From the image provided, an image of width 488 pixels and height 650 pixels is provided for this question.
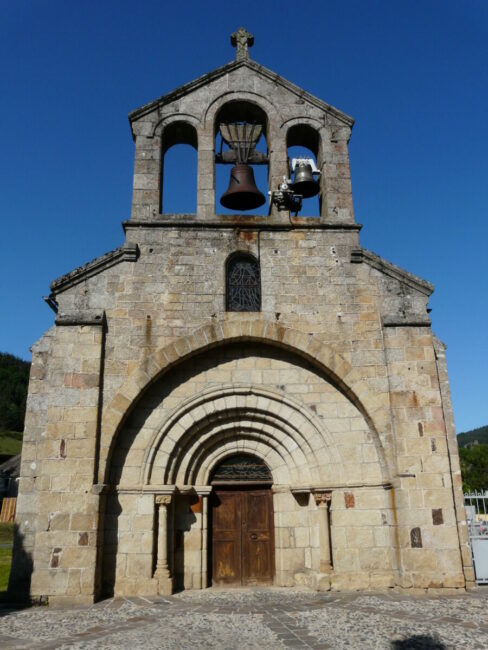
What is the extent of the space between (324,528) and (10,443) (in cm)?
5257

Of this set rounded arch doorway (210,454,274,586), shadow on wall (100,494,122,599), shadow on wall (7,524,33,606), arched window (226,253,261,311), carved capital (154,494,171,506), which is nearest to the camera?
shadow on wall (7,524,33,606)

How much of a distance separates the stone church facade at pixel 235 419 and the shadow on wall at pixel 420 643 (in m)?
2.39

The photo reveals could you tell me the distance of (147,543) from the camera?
328 inches

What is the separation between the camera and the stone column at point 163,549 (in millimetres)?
8156

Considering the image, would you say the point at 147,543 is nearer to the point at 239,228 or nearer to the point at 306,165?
the point at 239,228

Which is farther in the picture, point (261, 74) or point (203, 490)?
point (261, 74)

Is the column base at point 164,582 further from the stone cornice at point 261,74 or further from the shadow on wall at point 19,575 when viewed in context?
the stone cornice at point 261,74

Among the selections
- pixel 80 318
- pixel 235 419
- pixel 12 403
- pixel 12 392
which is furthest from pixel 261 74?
pixel 12 392

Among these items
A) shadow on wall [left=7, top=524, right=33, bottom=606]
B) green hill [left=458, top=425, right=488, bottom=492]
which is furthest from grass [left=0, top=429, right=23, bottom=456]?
shadow on wall [left=7, top=524, right=33, bottom=606]

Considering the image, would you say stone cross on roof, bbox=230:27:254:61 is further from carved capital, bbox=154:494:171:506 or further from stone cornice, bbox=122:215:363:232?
carved capital, bbox=154:494:171:506

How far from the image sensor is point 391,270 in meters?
9.56

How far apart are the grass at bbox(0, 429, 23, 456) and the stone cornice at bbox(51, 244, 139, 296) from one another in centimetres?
4637

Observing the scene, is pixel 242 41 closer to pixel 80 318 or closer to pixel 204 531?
pixel 80 318

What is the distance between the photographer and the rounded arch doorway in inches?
353
